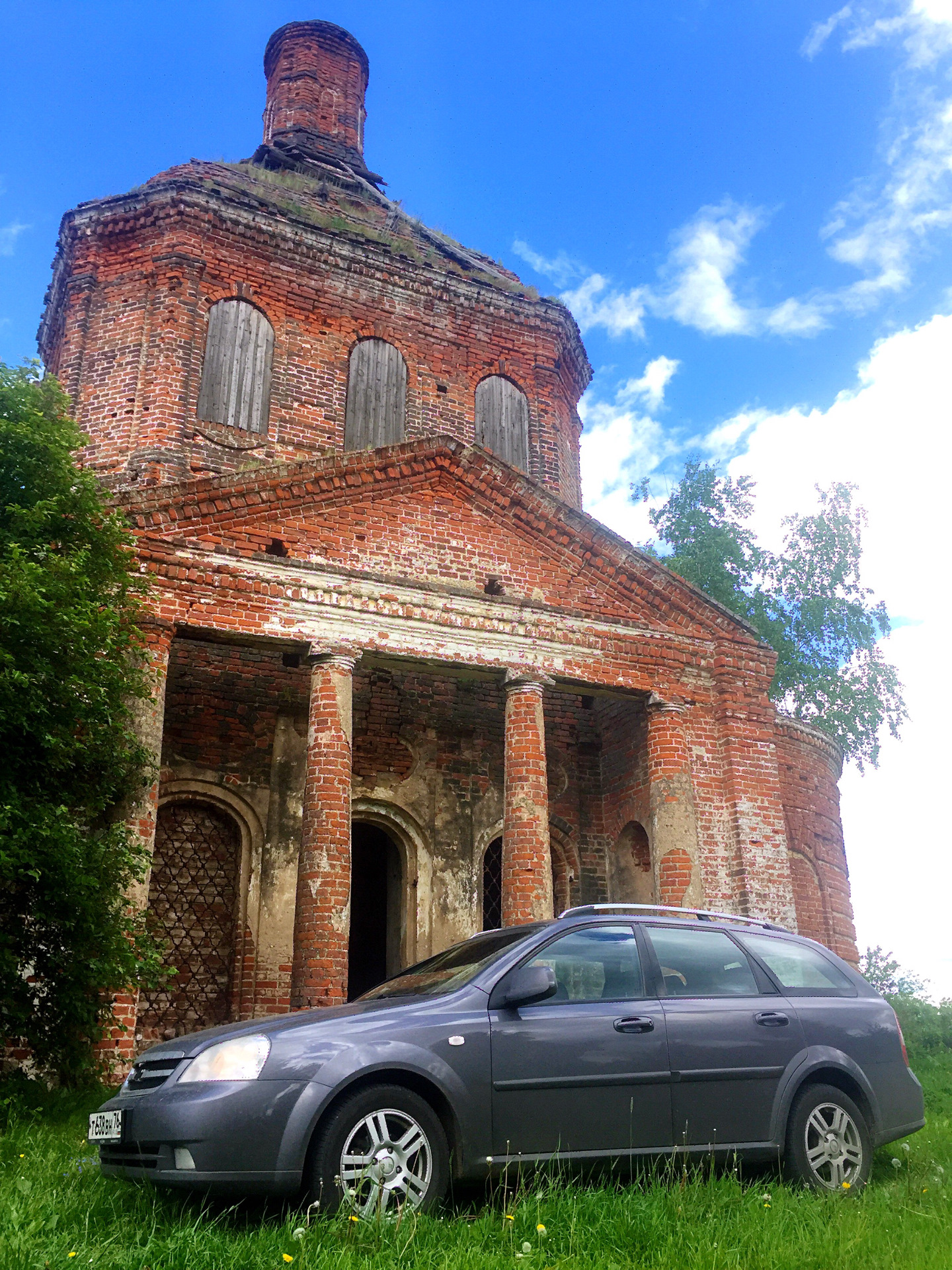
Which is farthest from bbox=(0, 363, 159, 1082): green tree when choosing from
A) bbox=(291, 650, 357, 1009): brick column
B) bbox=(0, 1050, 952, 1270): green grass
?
bbox=(0, 1050, 952, 1270): green grass

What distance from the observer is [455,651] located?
12094 mm

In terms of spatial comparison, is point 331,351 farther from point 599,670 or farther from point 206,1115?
point 206,1115

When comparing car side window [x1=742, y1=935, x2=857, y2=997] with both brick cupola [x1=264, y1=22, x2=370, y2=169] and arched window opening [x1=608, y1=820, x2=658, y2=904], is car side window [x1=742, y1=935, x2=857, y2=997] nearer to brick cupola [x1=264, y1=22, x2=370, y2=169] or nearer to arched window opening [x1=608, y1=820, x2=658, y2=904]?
arched window opening [x1=608, y1=820, x2=658, y2=904]

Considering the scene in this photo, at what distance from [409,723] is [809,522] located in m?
16.2

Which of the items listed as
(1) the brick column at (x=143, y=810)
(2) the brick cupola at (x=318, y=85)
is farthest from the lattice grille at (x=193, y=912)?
(2) the brick cupola at (x=318, y=85)

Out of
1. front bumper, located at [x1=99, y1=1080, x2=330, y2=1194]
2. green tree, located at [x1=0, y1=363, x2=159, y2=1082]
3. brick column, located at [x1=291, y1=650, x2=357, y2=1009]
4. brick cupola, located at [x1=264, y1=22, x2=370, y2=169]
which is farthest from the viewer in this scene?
brick cupola, located at [x1=264, y1=22, x2=370, y2=169]

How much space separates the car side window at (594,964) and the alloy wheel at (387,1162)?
1021 mm

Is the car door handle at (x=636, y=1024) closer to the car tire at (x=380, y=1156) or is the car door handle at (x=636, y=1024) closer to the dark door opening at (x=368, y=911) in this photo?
the car tire at (x=380, y=1156)

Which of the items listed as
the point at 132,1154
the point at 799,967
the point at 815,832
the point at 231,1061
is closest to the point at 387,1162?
the point at 231,1061

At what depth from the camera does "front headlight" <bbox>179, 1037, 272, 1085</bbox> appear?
4527 mm

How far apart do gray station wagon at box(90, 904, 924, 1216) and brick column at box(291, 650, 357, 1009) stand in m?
3.97

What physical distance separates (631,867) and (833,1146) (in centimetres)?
858

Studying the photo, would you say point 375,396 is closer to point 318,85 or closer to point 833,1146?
point 318,85

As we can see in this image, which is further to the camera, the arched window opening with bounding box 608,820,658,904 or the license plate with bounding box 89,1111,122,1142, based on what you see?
the arched window opening with bounding box 608,820,658,904
